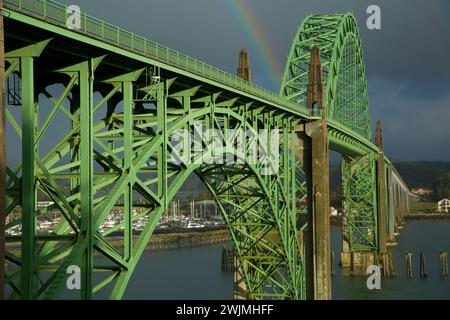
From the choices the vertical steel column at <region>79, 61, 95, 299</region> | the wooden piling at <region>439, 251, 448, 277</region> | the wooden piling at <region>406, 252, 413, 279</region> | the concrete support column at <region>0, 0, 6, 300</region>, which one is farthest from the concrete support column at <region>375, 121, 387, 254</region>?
the concrete support column at <region>0, 0, 6, 300</region>

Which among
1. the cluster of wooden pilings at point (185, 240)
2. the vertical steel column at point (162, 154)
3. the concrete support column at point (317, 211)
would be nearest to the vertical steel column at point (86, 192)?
the vertical steel column at point (162, 154)

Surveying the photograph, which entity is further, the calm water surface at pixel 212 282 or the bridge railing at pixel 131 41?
the calm water surface at pixel 212 282

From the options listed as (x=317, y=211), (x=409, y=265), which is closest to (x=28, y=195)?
(x=317, y=211)

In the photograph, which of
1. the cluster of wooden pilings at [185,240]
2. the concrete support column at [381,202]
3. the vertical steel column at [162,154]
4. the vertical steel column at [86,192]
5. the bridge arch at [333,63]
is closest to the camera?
the vertical steel column at [86,192]

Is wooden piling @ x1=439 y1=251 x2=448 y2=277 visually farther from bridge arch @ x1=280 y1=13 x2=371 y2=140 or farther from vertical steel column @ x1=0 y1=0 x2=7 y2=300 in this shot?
vertical steel column @ x1=0 y1=0 x2=7 y2=300

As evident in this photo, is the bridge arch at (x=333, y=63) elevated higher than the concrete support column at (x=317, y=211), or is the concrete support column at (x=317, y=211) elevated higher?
the bridge arch at (x=333, y=63)

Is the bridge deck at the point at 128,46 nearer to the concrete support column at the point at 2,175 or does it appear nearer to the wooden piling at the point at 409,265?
the concrete support column at the point at 2,175

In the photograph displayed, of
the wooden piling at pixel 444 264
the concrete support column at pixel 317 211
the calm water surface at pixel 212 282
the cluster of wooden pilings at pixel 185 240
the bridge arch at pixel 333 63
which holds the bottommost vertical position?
the calm water surface at pixel 212 282

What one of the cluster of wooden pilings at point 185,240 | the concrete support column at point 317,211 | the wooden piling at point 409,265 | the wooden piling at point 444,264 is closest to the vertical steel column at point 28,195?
the concrete support column at point 317,211

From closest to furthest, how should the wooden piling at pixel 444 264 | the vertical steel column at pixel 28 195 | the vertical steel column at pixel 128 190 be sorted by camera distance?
the vertical steel column at pixel 28 195
the vertical steel column at pixel 128 190
the wooden piling at pixel 444 264
